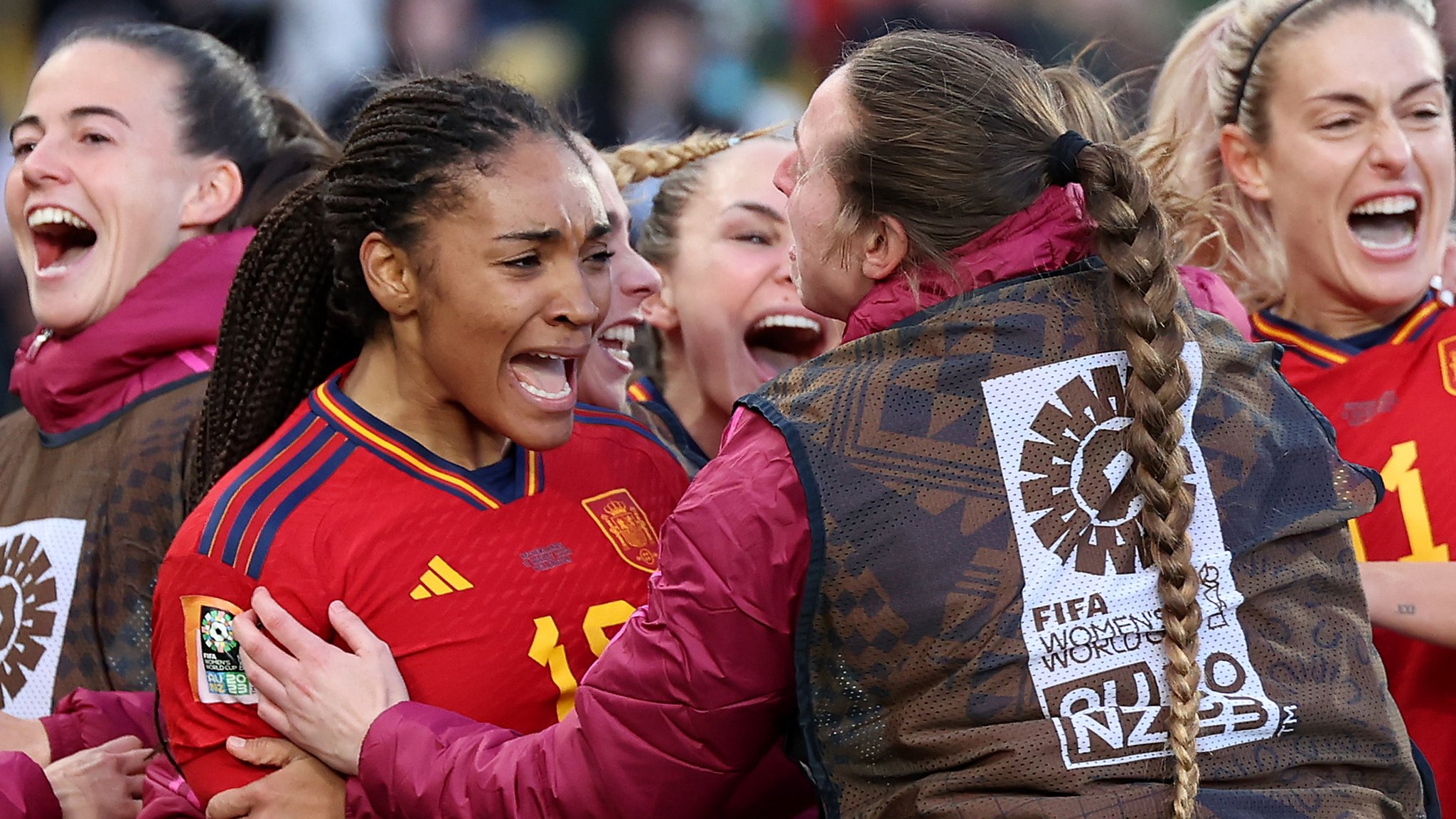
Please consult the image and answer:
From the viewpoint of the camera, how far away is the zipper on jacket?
3.12 metres

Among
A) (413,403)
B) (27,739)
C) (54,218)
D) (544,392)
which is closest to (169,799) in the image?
(27,739)

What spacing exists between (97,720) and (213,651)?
2.37 ft

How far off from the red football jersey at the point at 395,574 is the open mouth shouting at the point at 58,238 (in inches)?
42.8

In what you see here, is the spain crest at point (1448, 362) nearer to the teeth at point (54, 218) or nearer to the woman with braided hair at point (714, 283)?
the woman with braided hair at point (714, 283)

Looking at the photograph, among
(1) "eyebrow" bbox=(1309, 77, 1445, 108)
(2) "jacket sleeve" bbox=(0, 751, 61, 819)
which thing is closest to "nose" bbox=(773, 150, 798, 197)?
(1) "eyebrow" bbox=(1309, 77, 1445, 108)

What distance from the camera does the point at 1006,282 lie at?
1.84 m

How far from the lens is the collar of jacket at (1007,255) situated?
1.84 meters

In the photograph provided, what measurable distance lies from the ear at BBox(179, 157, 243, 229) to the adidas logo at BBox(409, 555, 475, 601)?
4.40ft

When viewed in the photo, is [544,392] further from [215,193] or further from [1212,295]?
[215,193]

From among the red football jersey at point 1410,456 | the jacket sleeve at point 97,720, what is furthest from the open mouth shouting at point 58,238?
the red football jersey at point 1410,456

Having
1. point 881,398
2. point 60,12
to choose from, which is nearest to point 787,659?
point 881,398

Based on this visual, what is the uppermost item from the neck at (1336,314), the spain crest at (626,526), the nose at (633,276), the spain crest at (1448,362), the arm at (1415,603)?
the nose at (633,276)

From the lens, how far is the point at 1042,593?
1.73 m

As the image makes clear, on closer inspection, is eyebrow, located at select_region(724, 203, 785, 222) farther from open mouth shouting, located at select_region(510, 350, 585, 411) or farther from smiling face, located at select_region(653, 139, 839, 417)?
open mouth shouting, located at select_region(510, 350, 585, 411)
